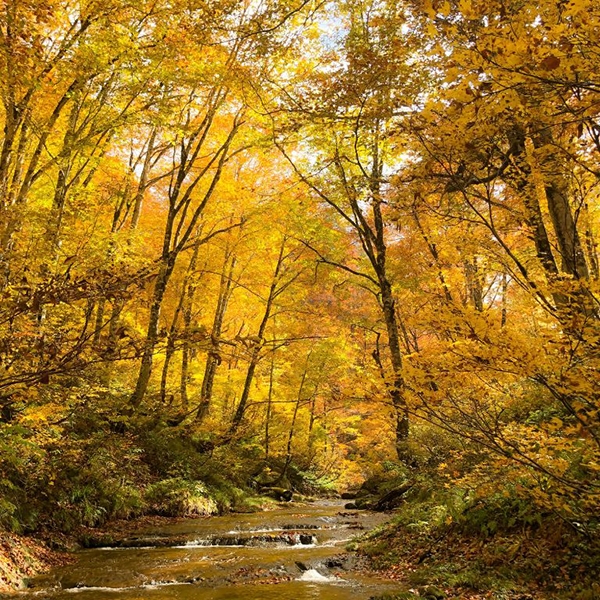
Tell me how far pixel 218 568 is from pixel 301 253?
440 inches

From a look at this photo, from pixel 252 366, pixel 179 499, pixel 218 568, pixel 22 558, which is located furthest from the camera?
pixel 252 366

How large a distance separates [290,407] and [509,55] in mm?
16733

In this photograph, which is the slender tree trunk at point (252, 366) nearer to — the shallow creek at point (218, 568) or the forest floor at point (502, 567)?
the shallow creek at point (218, 568)

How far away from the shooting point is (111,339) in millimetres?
2684

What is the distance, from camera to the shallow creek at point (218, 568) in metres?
5.50

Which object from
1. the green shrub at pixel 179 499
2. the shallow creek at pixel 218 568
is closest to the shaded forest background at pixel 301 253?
the green shrub at pixel 179 499

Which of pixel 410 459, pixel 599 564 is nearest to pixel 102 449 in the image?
pixel 410 459

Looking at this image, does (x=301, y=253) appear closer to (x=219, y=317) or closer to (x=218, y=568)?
(x=219, y=317)

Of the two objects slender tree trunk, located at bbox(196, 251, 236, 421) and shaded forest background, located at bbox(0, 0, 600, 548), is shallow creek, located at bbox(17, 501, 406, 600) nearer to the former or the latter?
shaded forest background, located at bbox(0, 0, 600, 548)

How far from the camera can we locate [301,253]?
16.3 meters

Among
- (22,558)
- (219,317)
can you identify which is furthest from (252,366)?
(22,558)

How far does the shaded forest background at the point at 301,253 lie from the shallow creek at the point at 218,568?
1.37 metres

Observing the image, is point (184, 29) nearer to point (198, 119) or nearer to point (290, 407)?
point (198, 119)

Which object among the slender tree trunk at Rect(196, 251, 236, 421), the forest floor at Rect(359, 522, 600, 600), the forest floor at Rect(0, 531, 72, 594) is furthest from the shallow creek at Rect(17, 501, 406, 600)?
the slender tree trunk at Rect(196, 251, 236, 421)
